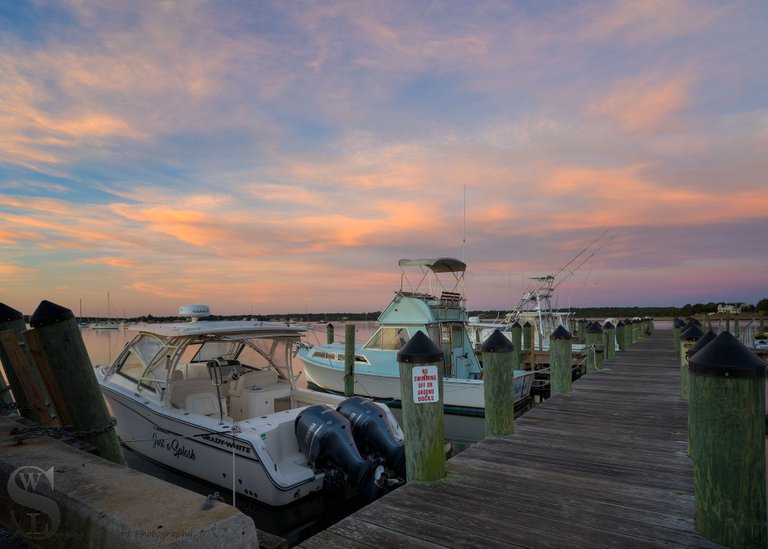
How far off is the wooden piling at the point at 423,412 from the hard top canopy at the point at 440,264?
11.2m


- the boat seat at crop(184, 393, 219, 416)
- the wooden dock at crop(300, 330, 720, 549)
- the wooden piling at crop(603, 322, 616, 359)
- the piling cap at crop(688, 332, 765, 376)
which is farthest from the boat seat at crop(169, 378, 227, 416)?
the wooden piling at crop(603, 322, 616, 359)

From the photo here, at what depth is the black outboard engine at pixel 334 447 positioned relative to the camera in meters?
6.45

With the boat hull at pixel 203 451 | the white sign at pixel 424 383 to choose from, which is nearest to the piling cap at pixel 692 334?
the white sign at pixel 424 383

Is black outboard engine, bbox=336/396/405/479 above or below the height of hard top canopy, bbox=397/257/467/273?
below

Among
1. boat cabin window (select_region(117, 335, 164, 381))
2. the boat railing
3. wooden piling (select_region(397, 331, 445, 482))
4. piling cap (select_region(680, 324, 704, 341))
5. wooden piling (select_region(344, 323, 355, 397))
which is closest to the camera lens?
wooden piling (select_region(397, 331, 445, 482))

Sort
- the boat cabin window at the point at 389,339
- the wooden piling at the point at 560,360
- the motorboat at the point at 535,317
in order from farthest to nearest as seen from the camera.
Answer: the motorboat at the point at 535,317
the boat cabin window at the point at 389,339
the wooden piling at the point at 560,360

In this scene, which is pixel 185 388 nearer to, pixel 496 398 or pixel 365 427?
pixel 365 427

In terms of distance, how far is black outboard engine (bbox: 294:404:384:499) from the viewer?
254 inches

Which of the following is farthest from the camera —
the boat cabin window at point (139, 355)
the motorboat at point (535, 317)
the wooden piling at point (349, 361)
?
the motorboat at point (535, 317)

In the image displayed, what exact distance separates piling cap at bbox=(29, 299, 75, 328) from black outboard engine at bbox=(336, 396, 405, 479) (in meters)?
4.09

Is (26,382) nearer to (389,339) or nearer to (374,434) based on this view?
(374,434)

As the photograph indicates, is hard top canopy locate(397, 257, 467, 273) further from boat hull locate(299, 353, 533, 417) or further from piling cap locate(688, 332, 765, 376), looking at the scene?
piling cap locate(688, 332, 765, 376)

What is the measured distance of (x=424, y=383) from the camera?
4.39 metres

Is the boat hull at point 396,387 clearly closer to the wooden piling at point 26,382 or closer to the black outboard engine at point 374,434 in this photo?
the black outboard engine at point 374,434
